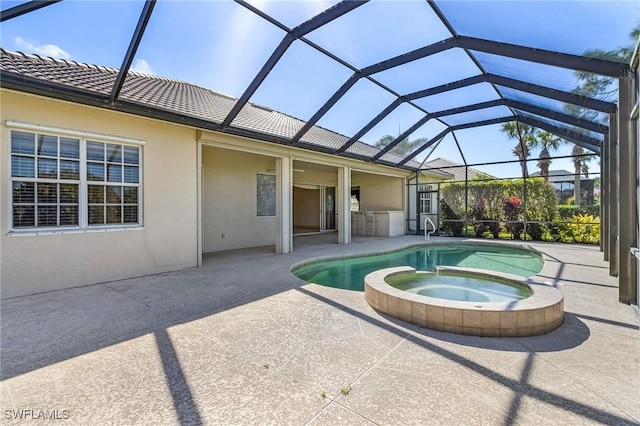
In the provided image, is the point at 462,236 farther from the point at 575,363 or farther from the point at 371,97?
the point at 575,363

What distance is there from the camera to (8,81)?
4.76 metres

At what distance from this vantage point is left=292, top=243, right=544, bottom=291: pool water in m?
7.92

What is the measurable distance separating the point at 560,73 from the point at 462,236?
1021 centimetres

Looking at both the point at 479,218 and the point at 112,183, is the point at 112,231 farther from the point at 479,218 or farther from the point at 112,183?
the point at 479,218

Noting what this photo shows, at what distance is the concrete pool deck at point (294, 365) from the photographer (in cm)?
232

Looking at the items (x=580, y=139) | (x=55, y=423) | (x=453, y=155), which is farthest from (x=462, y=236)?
Answer: (x=55, y=423)

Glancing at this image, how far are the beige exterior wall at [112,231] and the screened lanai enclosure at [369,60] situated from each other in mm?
454

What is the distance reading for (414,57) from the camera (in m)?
7.12

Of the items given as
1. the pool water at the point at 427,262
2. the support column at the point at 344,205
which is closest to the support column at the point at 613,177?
the pool water at the point at 427,262

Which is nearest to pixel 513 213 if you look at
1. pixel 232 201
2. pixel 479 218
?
pixel 479 218

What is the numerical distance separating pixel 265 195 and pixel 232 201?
5.08 feet

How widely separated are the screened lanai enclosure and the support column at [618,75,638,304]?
18 mm

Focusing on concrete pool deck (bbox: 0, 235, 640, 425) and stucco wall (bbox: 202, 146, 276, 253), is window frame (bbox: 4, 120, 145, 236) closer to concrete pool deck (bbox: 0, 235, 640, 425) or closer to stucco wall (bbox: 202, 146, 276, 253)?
concrete pool deck (bbox: 0, 235, 640, 425)

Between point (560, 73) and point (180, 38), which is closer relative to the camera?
point (180, 38)
